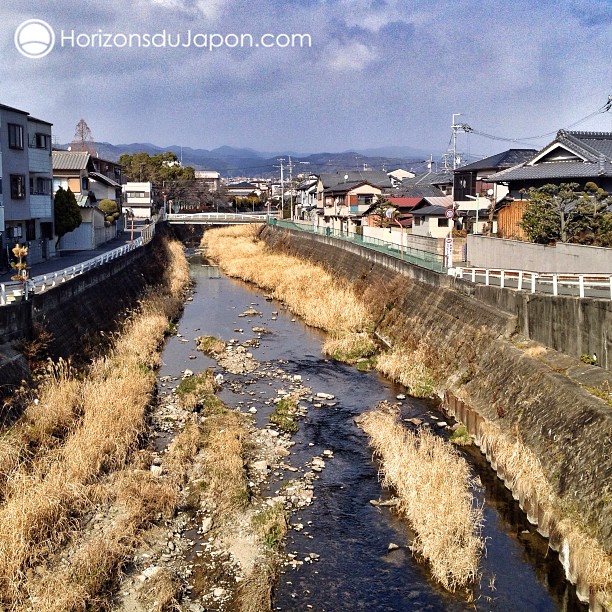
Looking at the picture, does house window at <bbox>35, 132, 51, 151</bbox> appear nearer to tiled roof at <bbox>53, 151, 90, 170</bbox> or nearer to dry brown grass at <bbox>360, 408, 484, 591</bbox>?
tiled roof at <bbox>53, 151, 90, 170</bbox>

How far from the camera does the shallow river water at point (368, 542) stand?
11.3 m

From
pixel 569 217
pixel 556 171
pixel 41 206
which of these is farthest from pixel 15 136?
pixel 556 171

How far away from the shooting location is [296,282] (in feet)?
145

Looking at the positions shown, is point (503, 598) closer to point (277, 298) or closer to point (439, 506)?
point (439, 506)

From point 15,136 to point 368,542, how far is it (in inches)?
1117

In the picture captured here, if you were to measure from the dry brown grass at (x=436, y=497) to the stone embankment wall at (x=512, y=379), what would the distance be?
5.23ft

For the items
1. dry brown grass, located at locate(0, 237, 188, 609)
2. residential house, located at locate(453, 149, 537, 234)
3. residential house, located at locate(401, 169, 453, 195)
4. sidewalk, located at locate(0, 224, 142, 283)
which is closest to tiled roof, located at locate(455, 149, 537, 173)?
residential house, located at locate(453, 149, 537, 234)

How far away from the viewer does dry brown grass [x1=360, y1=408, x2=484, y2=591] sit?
11875 millimetres

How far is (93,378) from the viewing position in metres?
20.6

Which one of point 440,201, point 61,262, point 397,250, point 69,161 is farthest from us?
point 69,161

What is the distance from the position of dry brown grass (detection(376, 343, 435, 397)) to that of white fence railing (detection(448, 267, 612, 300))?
3689 mm

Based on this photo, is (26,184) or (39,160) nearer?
(26,184)

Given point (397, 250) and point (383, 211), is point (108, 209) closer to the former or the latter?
point (383, 211)

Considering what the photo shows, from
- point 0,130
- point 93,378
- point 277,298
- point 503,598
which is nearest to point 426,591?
point 503,598
